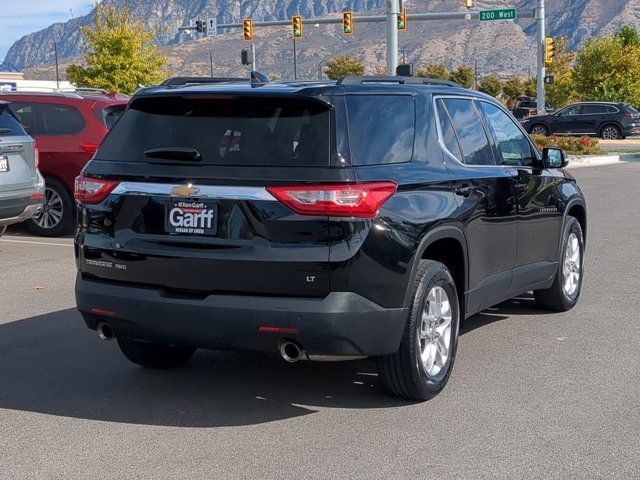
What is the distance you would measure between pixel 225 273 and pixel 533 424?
5.93 feet

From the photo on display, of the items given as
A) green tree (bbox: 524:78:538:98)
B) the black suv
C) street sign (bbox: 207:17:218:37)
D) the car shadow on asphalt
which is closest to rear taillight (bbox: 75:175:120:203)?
the black suv

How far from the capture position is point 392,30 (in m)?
28.2

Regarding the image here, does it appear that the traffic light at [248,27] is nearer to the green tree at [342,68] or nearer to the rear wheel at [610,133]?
the rear wheel at [610,133]

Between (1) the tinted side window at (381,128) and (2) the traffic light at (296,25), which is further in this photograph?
(2) the traffic light at (296,25)

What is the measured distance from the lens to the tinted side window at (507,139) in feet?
23.3

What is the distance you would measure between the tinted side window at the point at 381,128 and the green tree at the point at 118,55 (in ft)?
110

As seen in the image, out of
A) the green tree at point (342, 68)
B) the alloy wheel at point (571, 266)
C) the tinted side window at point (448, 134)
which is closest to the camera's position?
the tinted side window at point (448, 134)

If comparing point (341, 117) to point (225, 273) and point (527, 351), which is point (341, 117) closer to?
point (225, 273)

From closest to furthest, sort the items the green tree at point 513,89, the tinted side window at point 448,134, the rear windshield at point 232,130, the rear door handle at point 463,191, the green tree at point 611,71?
1. the rear windshield at point 232,130
2. the rear door handle at point 463,191
3. the tinted side window at point 448,134
4. the green tree at point 611,71
5. the green tree at point 513,89

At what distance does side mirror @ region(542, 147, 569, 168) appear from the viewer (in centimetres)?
762

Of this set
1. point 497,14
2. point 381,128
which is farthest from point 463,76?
point 381,128

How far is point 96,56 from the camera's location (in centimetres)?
3944

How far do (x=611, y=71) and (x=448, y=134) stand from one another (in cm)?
4767

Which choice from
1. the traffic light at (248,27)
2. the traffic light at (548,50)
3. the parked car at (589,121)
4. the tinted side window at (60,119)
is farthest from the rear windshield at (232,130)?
the traffic light at (548,50)
